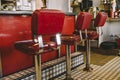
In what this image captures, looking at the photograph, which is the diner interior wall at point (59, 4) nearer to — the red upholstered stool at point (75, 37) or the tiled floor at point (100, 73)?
the tiled floor at point (100, 73)

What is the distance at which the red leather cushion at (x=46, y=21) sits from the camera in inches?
69.9

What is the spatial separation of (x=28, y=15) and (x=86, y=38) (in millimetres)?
1116

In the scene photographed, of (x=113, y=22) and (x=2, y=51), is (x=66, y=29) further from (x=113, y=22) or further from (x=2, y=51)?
(x=113, y=22)

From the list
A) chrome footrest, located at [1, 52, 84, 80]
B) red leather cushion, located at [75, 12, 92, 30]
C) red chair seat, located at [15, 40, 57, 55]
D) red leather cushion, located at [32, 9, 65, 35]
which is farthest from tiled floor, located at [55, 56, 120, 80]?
red leather cushion, located at [32, 9, 65, 35]

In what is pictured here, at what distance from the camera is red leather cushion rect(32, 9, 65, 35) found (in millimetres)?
1776

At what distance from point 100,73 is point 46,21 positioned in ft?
6.54

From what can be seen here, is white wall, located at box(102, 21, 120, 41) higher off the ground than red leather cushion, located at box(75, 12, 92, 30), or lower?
lower

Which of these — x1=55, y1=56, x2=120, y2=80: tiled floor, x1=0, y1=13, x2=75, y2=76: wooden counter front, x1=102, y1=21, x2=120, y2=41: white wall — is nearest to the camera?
x1=0, y1=13, x2=75, y2=76: wooden counter front

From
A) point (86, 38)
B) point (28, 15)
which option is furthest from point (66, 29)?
point (28, 15)

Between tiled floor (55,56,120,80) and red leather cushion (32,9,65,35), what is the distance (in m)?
1.44

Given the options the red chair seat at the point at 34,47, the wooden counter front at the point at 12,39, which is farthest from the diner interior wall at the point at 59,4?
the red chair seat at the point at 34,47

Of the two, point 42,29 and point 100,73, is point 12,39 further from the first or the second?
point 100,73

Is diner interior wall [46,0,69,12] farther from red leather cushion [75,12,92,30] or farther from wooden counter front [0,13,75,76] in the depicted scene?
wooden counter front [0,13,75,76]

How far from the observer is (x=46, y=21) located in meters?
1.83
